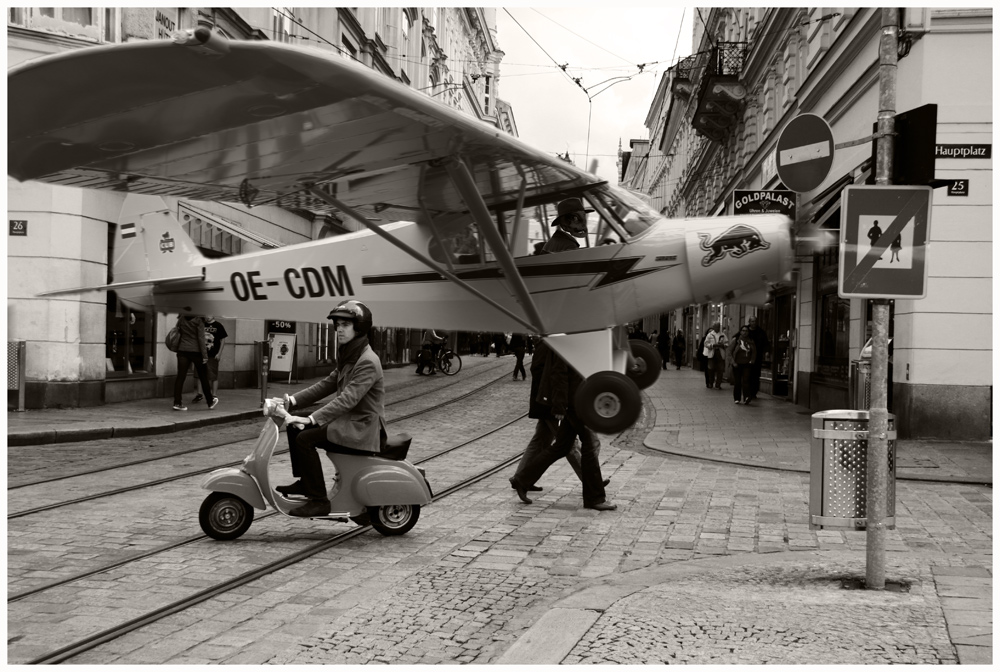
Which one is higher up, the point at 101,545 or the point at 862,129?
the point at 862,129

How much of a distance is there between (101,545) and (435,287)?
3967 mm

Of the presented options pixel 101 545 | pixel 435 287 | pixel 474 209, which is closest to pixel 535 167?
pixel 474 209

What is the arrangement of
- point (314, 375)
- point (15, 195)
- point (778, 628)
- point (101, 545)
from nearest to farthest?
point (778, 628)
point (101, 545)
point (15, 195)
point (314, 375)

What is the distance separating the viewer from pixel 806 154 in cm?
641

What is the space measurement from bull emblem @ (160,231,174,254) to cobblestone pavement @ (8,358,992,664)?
5581 mm

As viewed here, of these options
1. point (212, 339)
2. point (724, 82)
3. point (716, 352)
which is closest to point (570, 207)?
point (212, 339)

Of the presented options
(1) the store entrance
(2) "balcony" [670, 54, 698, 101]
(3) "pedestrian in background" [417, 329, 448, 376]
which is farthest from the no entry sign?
(2) "balcony" [670, 54, 698, 101]

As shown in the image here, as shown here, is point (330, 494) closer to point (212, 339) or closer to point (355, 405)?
point (355, 405)

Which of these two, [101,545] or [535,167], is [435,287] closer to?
[535,167]

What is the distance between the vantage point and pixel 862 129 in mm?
16516

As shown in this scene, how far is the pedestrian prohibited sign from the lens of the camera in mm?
5891

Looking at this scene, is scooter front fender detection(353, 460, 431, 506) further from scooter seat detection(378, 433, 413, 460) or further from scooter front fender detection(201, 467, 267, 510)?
scooter front fender detection(201, 467, 267, 510)

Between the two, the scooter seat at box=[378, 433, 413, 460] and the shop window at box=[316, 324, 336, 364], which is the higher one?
the shop window at box=[316, 324, 336, 364]

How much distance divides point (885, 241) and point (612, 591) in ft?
8.58
